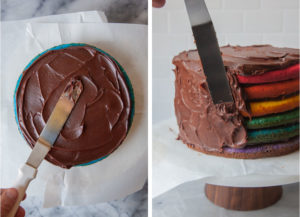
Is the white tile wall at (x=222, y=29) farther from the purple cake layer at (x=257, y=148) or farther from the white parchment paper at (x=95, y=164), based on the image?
the purple cake layer at (x=257, y=148)

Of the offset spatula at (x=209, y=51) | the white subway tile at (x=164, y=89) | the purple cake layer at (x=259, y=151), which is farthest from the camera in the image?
the white subway tile at (x=164, y=89)

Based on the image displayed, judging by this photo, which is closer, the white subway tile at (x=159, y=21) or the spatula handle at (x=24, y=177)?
the spatula handle at (x=24, y=177)

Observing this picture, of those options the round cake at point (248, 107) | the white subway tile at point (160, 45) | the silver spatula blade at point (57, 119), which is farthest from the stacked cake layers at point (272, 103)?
the silver spatula blade at point (57, 119)

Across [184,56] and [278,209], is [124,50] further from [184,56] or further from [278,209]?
[278,209]

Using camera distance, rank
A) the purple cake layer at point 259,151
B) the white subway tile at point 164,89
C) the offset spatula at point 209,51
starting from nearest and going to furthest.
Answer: the offset spatula at point 209,51, the purple cake layer at point 259,151, the white subway tile at point 164,89

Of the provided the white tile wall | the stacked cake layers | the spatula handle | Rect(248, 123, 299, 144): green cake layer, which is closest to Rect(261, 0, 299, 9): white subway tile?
the white tile wall

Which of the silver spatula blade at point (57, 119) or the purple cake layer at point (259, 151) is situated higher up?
the silver spatula blade at point (57, 119)
